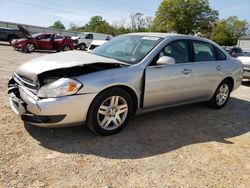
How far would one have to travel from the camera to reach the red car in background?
1712 cm

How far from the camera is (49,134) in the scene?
11.9 ft

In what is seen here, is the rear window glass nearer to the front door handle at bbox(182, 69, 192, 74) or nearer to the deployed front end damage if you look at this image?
the front door handle at bbox(182, 69, 192, 74)

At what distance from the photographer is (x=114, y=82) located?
3598 millimetres

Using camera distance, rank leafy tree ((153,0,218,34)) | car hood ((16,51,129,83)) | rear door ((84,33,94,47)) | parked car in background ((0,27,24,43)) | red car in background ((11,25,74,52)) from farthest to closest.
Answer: leafy tree ((153,0,218,34)) < rear door ((84,33,94,47)) < parked car in background ((0,27,24,43)) < red car in background ((11,25,74,52)) < car hood ((16,51,129,83))

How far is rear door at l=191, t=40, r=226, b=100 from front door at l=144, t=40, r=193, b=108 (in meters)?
0.20

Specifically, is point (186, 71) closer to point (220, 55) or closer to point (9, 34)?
point (220, 55)

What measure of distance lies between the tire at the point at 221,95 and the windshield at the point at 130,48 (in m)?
2.01

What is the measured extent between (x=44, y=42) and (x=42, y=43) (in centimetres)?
16

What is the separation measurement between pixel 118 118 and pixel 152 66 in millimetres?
974

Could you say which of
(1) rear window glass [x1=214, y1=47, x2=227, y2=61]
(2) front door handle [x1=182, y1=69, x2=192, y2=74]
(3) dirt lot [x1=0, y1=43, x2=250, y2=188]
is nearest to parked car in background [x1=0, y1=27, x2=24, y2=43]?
(3) dirt lot [x1=0, y1=43, x2=250, y2=188]

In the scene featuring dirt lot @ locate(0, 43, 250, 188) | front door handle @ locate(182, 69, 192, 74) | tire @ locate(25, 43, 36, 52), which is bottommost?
dirt lot @ locate(0, 43, 250, 188)

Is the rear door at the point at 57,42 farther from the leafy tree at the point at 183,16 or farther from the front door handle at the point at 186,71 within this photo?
the leafy tree at the point at 183,16

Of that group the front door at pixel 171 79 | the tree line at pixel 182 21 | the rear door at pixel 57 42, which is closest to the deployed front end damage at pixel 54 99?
the front door at pixel 171 79

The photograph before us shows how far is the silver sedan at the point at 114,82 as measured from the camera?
329 cm
